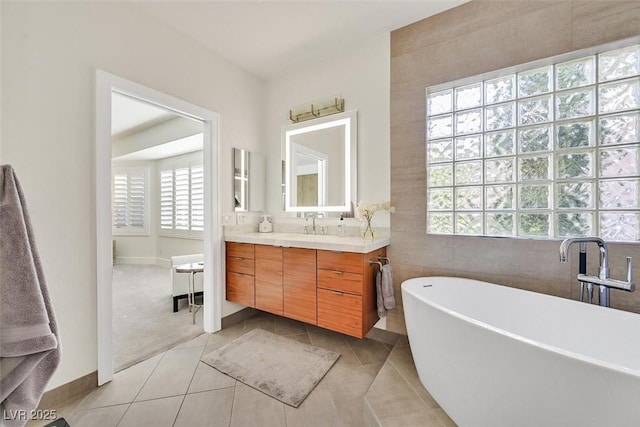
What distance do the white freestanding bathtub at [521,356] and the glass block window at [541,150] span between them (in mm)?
515

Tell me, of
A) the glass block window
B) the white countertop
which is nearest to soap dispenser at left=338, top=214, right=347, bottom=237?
the white countertop

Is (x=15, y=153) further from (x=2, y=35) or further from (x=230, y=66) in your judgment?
(x=230, y=66)

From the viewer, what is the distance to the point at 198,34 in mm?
2219

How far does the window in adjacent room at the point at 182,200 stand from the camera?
491 centimetres

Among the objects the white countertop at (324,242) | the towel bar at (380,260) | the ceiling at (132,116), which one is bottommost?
the towel bar at (380,260)

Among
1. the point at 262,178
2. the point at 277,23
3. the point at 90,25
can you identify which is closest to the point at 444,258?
the point at 262,178

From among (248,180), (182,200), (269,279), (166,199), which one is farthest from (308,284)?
(166,199)

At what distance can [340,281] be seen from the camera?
1.96 meters

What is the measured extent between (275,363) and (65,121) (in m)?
2.14

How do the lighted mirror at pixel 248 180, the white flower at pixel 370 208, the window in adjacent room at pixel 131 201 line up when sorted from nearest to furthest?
the white flower at pixel 370 208
the lighted mirror at pixel 248 180
the window in adjacent room at pixel 131 201

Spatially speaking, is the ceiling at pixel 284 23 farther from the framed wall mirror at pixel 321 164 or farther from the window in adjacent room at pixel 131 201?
the window in adjacent room at pixel 131 201

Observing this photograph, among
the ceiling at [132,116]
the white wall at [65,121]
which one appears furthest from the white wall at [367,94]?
the ceiling at [132,116]

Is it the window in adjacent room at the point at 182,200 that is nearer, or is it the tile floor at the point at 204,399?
the tile floor at the point at 204,399

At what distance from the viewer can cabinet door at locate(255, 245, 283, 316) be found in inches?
89.5
